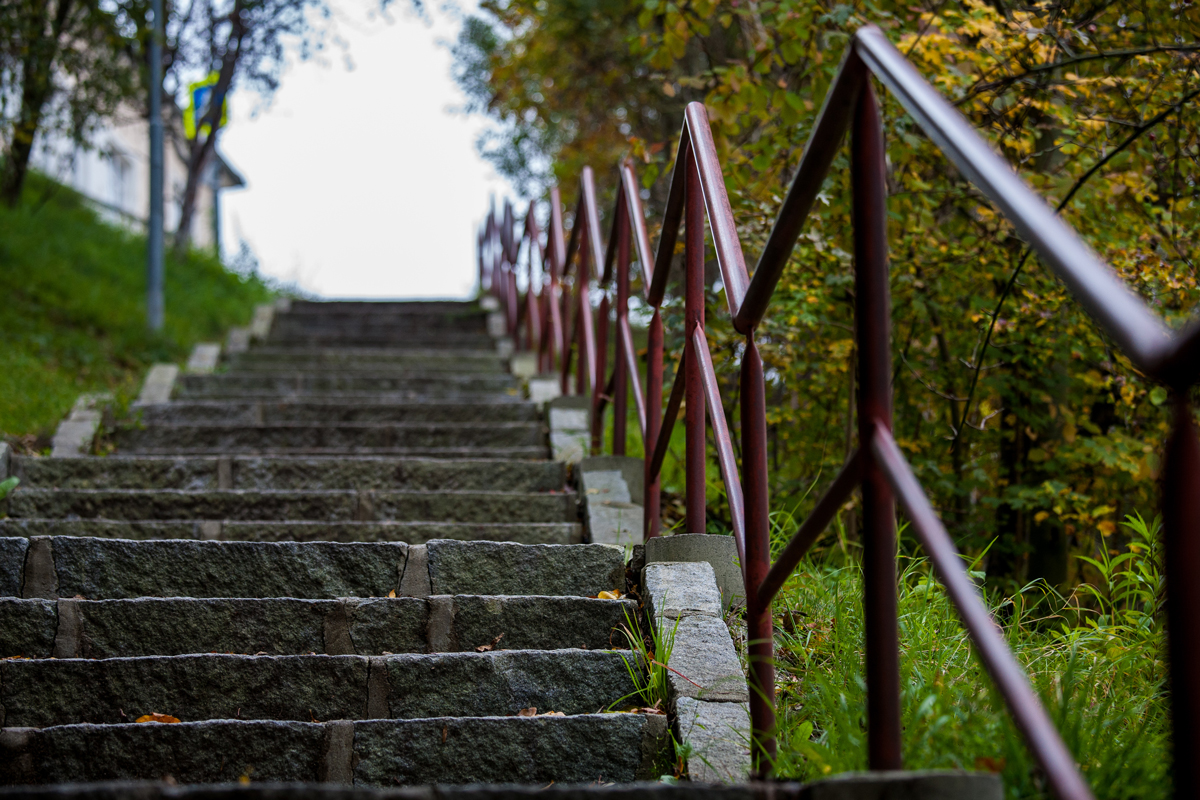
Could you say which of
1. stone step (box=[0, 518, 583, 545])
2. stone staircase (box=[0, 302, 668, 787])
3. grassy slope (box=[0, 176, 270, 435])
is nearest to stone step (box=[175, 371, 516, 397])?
grassy slope (box=[0, 176, 270, 435])

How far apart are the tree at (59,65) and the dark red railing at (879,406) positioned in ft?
16.6

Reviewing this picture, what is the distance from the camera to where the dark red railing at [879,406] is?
2.60ft

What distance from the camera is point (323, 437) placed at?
4.03 metres

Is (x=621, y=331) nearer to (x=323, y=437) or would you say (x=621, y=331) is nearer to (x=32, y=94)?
(x=323, y=437)

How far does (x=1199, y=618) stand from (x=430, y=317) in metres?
7.15

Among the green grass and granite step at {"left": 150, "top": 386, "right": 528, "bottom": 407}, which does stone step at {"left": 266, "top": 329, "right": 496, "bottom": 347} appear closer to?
granite step at {"left": 150, "top": 386, "right": 528, "bottom": 407}

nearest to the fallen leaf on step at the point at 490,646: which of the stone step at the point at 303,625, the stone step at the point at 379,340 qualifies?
the stone step at the point at 303,625

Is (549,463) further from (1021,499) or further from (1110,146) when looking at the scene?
(1110,146)

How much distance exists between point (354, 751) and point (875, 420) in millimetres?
1056

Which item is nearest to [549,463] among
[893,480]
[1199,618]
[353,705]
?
[353,705]

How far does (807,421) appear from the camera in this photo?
4.00 metres

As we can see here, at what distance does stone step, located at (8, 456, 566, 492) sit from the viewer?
135 inches

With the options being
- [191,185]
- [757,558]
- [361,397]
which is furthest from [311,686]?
[191,185]

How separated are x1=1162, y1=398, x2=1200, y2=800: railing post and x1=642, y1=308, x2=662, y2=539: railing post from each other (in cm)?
179
